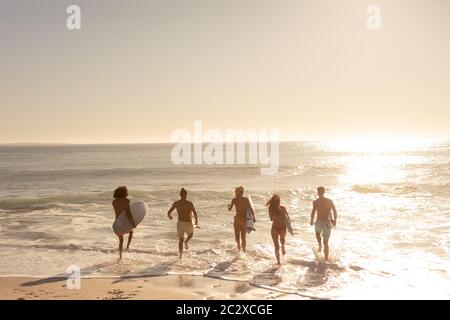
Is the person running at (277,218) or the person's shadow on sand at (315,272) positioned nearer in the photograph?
the person's shadow on sand at (315,272)

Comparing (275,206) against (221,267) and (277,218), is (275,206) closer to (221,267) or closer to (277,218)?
(277,218)

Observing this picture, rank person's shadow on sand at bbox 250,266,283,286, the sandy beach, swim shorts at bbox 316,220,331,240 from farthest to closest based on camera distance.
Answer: swim shorts at bbox 316,220,331,240
person's shadow on sand at bbox 250,266,283,286
the sandy beach

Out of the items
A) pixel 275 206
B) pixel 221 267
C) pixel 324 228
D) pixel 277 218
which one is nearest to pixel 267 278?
pixel 221 267

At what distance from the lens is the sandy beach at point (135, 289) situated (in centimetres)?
762

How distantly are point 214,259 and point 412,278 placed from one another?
486 centimetres

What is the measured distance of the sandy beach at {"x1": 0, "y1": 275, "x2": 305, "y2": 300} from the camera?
7621 millimetres

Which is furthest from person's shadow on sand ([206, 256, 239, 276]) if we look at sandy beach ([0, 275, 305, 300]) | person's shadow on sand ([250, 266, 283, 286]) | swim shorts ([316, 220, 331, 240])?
swim shorts ([316, 220, 331, 240])

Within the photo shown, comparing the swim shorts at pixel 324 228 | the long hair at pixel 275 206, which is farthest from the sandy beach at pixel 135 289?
the swim shorts at pixel 324 228

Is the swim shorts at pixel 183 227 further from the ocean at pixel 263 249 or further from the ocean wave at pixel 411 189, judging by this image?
the ocean wave at pixel 411 189

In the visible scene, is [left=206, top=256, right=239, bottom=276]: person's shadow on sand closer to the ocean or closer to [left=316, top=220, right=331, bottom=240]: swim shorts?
the ocean

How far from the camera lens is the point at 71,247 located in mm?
12664

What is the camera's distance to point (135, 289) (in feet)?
26.5

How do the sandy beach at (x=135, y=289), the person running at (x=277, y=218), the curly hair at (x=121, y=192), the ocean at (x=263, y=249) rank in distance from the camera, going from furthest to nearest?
the curly hair at (x=121, y=192) < the person running at (x=277, y=218) < the ocean at (x=263, y=249) < the sandy beach at (x=135, y=289)
